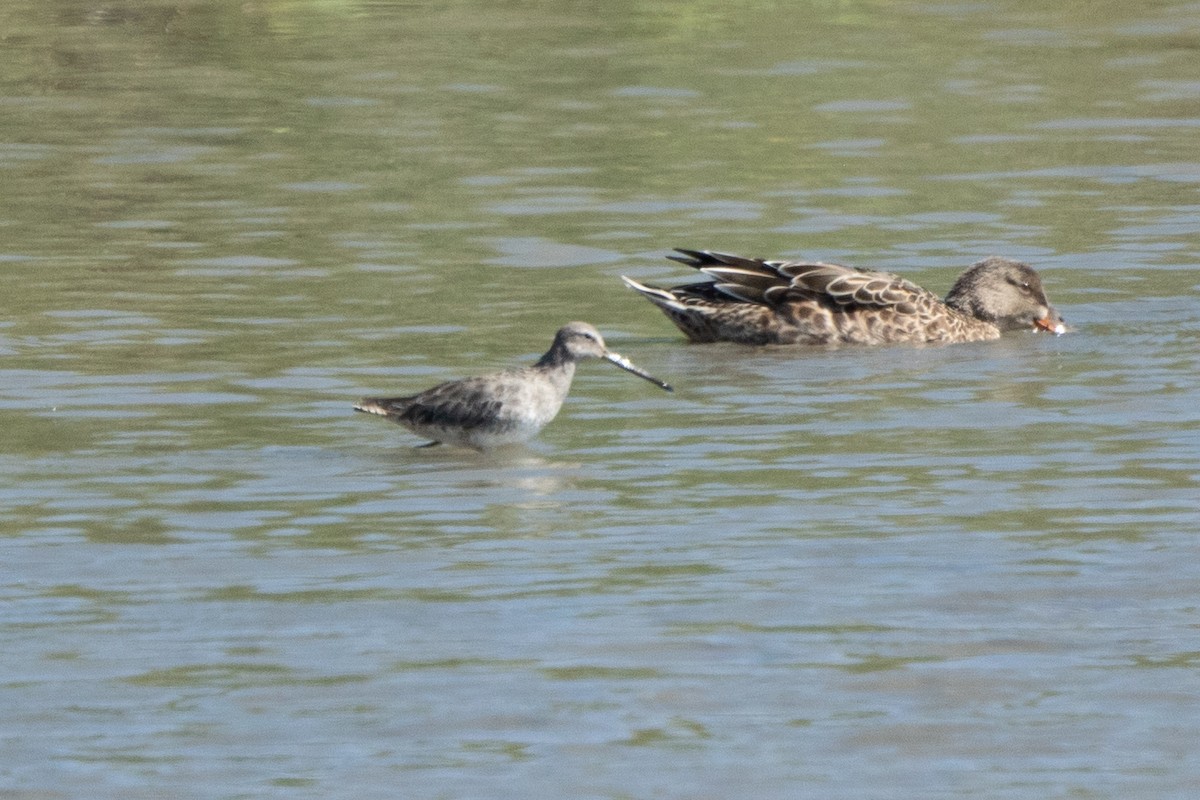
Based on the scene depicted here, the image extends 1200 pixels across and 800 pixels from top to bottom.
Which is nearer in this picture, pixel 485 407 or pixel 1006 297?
pixel 485 407

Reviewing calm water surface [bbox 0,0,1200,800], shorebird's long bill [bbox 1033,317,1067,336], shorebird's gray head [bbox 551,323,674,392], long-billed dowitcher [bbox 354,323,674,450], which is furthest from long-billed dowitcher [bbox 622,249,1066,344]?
long-billed dowitcher [bbox 354,323,674,450]

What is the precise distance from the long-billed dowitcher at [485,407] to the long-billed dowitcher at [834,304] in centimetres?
310

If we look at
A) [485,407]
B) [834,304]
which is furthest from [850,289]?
[485,407]

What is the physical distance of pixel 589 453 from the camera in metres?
11.1

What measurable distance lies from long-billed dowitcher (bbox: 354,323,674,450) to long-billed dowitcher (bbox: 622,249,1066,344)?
3097mm

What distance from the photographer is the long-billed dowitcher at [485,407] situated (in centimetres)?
1109

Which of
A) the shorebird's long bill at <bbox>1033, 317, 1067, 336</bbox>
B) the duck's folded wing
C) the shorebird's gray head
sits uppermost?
the shorebird's gray head

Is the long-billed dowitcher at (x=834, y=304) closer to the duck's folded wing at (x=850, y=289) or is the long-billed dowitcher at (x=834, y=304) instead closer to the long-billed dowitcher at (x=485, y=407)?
the duck's folded wing at (x=850, y=289)

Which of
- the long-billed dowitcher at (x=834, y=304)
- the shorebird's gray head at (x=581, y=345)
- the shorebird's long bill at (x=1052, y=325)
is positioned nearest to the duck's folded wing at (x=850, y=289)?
the long-billed dowitcher at (x=834, y=304)

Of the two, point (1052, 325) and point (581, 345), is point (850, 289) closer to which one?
point (1052, 325)

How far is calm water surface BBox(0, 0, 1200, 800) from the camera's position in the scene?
7.28m

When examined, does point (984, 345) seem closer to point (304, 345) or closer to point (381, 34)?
point (304, 345)

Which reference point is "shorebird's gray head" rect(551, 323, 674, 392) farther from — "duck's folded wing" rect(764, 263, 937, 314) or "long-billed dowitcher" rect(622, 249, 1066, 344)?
"duck's folded wing" rect(764, 263, 937, 314)

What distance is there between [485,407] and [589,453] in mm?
475
